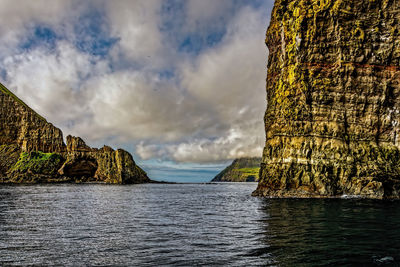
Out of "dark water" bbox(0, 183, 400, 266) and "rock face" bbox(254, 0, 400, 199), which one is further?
"rock face" bbox(254, 0, 400, 199)


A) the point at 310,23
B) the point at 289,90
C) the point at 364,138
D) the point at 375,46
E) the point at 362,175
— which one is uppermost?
the point at 310,23

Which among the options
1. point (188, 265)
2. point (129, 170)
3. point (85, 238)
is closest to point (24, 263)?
point (85, 238)

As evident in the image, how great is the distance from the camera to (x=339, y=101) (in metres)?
62.3

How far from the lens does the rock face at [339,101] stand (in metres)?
59.3

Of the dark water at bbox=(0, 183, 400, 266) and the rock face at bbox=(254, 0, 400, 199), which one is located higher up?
the rock face at bbox=(254, 0, 400, 199)

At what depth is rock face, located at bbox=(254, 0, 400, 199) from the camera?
59281 millimetres

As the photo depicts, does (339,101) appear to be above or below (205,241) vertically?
above

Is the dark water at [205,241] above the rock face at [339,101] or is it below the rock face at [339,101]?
below

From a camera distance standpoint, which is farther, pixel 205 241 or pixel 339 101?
pixel 339 101

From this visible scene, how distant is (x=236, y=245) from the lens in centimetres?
2042

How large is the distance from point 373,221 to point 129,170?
181 meters

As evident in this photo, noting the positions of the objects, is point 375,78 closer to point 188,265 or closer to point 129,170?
point 188,265

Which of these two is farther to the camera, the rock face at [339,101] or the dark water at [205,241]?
the rock face at [339,101]

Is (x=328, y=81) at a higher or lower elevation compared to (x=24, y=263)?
higher
